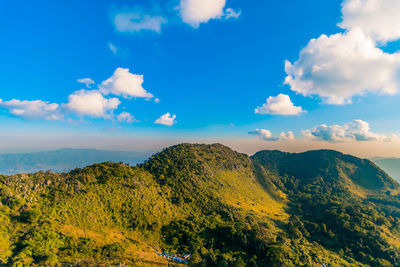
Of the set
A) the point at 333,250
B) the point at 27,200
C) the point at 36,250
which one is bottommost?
the point at 333,250

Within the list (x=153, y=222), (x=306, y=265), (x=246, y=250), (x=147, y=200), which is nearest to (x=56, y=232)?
(x=153, y=222)

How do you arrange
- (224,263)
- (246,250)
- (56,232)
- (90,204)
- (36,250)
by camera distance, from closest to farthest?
(36,250)
(56,232)
(224,263)
(90,204)
(246,250)

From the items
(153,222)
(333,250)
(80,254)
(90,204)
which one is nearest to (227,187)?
(333,250)

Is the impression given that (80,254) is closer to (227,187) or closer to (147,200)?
(147,200)

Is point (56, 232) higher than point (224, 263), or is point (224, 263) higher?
point (56, 232)

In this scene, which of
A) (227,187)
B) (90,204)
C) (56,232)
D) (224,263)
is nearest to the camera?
(56,232)

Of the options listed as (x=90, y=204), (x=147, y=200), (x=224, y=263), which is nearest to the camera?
(x=224, y=263)

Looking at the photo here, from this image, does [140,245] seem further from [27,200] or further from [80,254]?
[27,200]

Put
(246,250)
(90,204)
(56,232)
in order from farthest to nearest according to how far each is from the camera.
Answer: (246,250) < (90,204) < (56,232)

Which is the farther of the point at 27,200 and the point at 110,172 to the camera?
the point at 110,172
